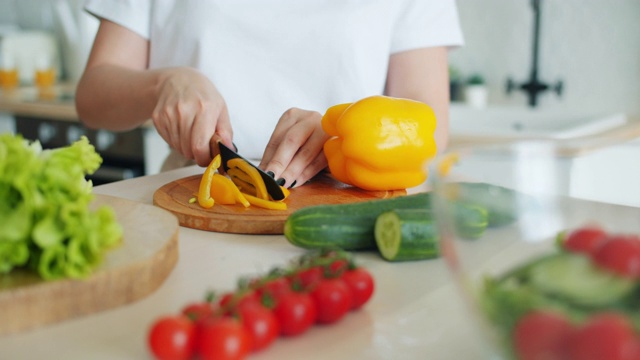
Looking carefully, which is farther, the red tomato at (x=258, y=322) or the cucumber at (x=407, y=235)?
the cucumber at (x=407, y=235)

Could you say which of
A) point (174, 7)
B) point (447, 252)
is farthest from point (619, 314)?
point (174, 7)

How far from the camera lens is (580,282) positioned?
50cm

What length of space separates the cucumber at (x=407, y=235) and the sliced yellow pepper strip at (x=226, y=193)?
0.88 feet

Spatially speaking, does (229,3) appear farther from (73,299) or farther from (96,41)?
(73,299)

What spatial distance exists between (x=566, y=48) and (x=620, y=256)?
2.40 metres

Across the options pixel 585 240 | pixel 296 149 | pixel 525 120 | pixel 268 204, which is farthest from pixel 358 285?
pixel 525 120

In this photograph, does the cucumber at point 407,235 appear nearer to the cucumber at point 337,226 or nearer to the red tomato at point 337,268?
the cucumber at point 337,226

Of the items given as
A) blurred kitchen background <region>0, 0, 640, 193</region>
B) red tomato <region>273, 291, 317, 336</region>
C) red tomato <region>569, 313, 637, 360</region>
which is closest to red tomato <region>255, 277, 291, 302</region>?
red tomato <region>273, 291, 317, 336</region>

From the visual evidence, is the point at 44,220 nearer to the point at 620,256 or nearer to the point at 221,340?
the point at 221,340

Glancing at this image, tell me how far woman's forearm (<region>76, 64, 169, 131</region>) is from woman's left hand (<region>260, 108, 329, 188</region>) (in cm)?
27

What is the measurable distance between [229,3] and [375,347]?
109 centimetres

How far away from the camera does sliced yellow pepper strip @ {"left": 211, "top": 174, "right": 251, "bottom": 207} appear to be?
3.55 feet

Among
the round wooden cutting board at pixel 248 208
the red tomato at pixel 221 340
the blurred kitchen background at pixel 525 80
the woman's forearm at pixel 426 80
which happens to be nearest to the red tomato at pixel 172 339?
the red tomato at pixel 221 340

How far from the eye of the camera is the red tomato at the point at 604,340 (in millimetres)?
456
